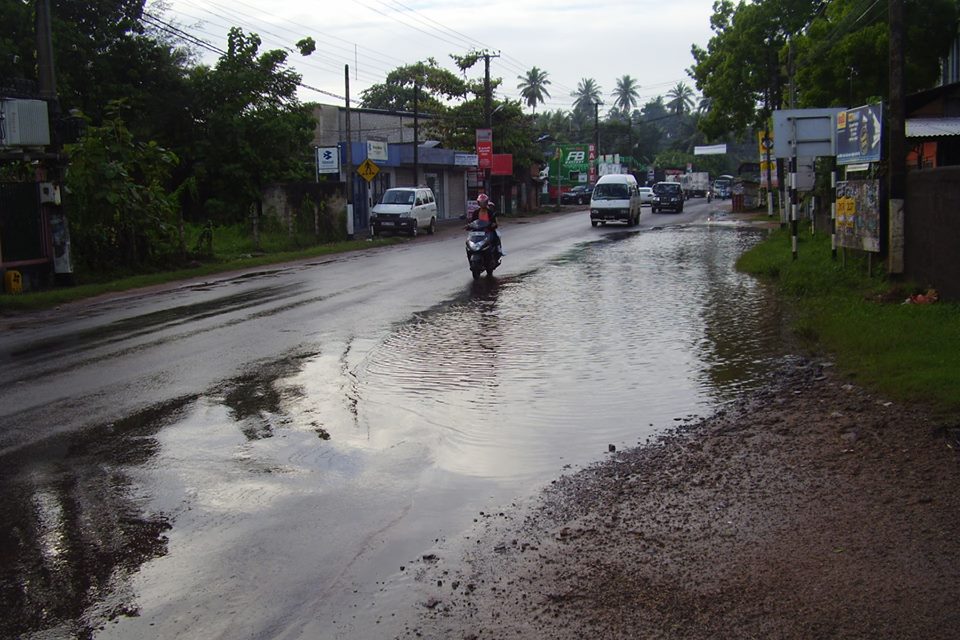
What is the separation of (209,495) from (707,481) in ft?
10.7

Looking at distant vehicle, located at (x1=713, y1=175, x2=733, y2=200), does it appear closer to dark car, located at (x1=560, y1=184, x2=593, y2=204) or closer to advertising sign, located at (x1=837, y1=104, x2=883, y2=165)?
dark car, located at (x1=560, y1=184, x2=593, y2=204)

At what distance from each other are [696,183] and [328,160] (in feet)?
187

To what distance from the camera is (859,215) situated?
16.1 meters

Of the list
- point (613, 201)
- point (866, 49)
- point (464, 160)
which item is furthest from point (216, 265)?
point (464, 160)

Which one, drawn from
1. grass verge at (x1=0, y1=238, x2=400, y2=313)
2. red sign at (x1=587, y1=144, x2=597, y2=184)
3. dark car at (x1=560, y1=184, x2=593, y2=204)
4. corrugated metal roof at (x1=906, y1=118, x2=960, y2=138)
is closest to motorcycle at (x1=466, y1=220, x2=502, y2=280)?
grass verge at (x1=0, y1=238, x2=400, y2=313)

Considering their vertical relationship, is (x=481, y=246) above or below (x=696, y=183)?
below

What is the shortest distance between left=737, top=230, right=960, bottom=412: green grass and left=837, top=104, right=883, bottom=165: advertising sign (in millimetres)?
1846

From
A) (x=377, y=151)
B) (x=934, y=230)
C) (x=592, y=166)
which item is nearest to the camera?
(x=934, y=230)

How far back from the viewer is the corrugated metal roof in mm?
20359

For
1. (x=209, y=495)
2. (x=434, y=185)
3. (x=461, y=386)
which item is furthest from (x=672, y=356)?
(x=434, y=185)

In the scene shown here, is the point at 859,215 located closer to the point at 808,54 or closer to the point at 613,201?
the point at 808,54

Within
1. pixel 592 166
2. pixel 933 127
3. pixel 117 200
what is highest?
pixel 592 166

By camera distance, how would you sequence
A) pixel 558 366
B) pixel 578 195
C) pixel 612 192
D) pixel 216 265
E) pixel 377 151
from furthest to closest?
pixel 578 195, pixel 377 151, pixel 612 192, pixel 216 265, pixel 558 366

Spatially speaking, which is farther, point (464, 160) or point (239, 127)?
point (464, 160)
